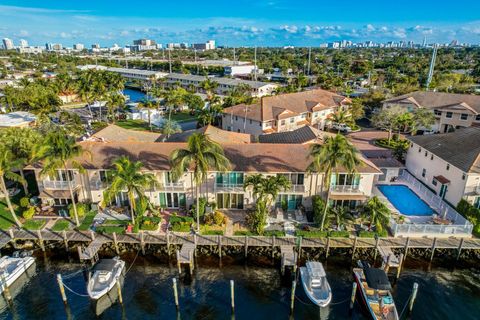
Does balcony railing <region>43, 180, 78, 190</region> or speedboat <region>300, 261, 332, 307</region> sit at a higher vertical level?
balcony railing <region>43, 180, 78, 190</region>

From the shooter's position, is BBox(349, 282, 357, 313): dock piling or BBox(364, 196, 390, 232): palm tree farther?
BBox(364, 196, 390, 232): palm tree

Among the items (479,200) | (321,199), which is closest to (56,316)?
(321,199)

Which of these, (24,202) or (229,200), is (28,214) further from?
(229,200)

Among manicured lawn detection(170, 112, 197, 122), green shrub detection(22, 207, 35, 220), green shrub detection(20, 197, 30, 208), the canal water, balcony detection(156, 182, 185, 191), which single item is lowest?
the canal water

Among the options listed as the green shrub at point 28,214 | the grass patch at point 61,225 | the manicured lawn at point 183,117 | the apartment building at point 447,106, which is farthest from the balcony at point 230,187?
the apartment building at point 447,106

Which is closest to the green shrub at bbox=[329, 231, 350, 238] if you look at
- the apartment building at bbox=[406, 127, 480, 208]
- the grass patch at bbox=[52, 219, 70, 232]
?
the apartment building at bbox=[406, 127, 480, 208]

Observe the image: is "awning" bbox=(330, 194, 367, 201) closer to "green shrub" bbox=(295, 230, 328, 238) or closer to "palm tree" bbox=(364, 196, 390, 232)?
"palm tree" bbox=(364, 196, 390, 232)

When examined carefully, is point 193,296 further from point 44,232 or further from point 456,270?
point 456,270
